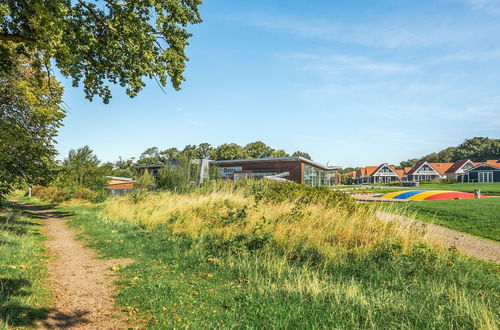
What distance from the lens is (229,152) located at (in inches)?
2891

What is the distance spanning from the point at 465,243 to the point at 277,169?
100 ft

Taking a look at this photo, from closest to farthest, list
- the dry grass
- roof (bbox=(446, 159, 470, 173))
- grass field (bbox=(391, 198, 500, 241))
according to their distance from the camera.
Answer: the dry grass
grass field (bbox=(391, 198, 500, 241))
roof (bbox=(446, 159, 470, 173))

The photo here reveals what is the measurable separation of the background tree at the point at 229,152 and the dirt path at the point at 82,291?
2515 inches

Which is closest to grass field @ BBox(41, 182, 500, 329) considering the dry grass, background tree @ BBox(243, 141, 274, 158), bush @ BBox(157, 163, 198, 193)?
the dry grass

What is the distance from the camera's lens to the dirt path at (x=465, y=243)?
8406 mm

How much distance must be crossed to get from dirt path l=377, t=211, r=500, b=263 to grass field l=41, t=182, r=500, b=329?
831 millimetres

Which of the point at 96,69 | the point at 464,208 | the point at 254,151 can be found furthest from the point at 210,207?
the point at 254,151

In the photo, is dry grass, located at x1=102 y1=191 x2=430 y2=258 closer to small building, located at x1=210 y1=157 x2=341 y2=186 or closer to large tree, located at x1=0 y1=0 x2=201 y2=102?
large tree, located at x1=0 y1=0 x2=201 y2=102

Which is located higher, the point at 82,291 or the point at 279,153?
the point at 279,153

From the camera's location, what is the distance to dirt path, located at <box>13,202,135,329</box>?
4.38m

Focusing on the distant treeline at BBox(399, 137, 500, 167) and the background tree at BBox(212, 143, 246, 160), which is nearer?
the background tree at BBox(212, 143, 246, 160)

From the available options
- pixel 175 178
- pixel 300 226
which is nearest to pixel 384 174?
pixel 175 178

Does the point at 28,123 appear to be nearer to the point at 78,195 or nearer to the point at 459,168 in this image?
the point at 78,195

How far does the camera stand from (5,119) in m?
13.5
